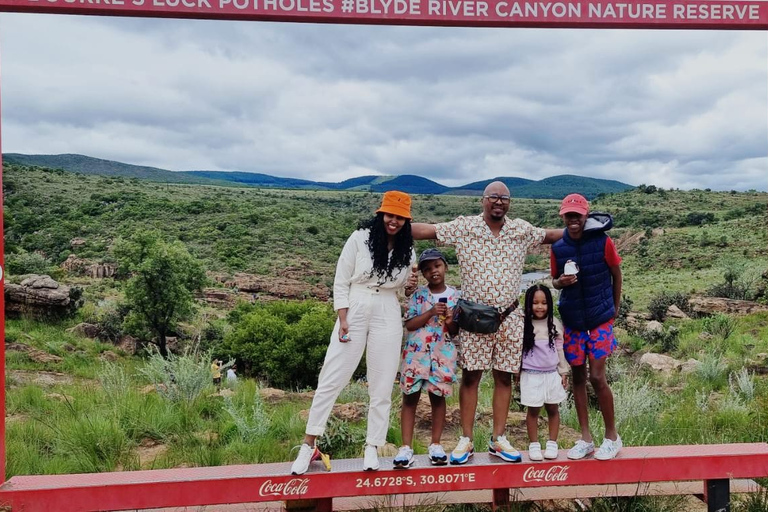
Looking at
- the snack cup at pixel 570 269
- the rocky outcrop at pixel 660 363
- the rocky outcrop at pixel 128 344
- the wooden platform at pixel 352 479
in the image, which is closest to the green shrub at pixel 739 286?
the rocky outcrop at pixel 660 363

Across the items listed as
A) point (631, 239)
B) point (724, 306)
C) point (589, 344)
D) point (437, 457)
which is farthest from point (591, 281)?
point (631, 239)

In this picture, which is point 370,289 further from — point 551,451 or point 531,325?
point 551,451

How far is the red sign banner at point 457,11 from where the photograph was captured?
3695 millimetres

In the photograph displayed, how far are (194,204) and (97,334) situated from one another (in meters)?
35.0

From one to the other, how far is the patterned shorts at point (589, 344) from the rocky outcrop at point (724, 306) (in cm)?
1712

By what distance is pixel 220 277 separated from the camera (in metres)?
41.1

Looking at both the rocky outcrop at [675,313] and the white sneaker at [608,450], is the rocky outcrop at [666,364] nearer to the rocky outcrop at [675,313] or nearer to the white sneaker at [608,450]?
the white sneaker at [608,450]

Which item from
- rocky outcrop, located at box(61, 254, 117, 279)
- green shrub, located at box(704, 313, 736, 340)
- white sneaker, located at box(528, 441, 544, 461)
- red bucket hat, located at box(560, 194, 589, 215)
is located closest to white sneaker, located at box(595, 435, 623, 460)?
white sneaker, located at box(528, 441, 544, 461)

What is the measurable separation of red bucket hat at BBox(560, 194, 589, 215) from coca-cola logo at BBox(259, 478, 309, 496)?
2.29m

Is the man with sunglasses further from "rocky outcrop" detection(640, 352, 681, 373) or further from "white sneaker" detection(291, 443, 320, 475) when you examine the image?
"rocky outcrop" detection(640, 352, 681, 373)

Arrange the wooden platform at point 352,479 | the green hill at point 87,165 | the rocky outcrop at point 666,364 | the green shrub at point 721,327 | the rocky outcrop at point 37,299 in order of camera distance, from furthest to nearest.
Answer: the green hill at point 87,165 < the rocky outcrop at point 37,299 < the green shrub at point 721,327 < the rocky outcrop at point 666,364 < the wooden platform at point 352,479

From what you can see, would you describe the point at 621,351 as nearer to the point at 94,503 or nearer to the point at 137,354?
the point at 94,503

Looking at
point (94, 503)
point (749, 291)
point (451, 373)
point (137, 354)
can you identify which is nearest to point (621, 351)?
point (749, 291)

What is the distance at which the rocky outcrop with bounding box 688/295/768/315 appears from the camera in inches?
732
